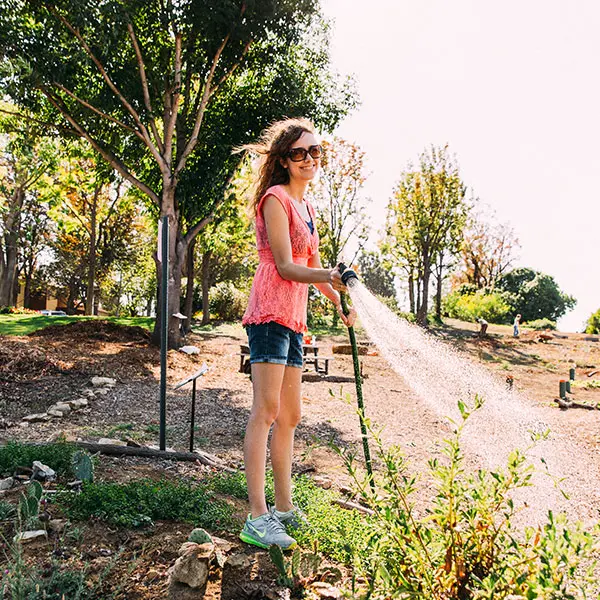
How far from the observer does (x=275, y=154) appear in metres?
2.84

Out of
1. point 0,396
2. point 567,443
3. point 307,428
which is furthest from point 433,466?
point 0,396

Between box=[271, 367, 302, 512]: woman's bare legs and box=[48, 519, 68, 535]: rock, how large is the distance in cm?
98

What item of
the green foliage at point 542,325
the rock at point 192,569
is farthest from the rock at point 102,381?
the green foliage at point 542,325

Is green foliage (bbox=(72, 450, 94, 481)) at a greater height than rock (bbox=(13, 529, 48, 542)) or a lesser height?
greater

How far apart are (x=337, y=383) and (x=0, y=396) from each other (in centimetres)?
592

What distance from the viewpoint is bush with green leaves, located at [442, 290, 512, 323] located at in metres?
30.1

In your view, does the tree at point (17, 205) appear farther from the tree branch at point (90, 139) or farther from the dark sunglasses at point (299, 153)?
the dark sunglasses at point (299, 153)

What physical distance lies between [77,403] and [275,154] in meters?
5.07


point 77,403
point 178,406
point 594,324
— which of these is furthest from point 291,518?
point 594,324

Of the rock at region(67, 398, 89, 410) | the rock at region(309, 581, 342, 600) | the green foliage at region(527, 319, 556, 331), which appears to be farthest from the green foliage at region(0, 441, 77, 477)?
the green foliage at region(527, 319, 556, 331)

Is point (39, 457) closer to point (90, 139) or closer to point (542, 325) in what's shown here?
point (90, 139)

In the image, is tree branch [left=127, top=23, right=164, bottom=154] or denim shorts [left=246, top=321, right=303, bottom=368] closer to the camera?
denim shorts [left=246, top=321, right=303, bottom=368]

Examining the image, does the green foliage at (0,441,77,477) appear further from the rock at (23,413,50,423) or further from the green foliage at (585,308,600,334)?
the green foliage at (585,308,600,334)

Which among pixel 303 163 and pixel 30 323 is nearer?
pixel 303 163
